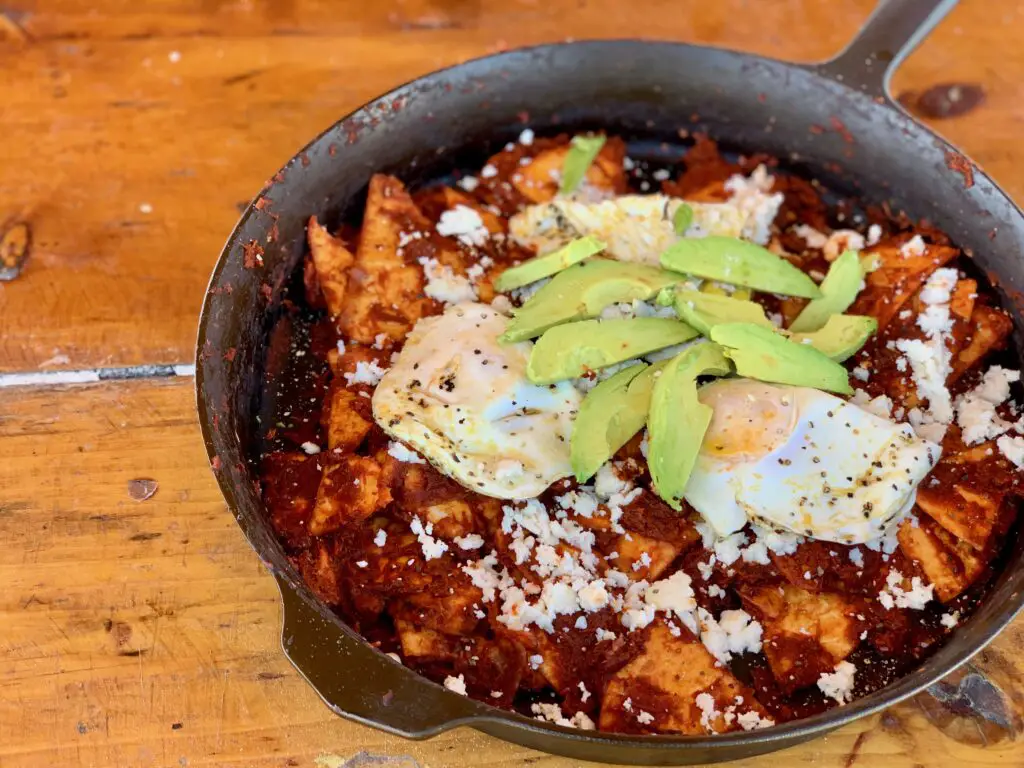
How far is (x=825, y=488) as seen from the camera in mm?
1652

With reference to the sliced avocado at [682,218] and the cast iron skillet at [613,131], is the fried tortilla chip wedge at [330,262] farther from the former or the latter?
the sliced avocado at [682,218]

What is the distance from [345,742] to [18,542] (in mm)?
817

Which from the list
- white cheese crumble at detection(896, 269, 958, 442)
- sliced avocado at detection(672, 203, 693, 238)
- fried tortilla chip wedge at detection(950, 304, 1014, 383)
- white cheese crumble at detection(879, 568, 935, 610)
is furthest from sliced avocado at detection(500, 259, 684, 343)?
white cheese crumble at detection(879, 568, 935, 610)

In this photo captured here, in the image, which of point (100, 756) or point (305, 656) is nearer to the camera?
point (305, 656)

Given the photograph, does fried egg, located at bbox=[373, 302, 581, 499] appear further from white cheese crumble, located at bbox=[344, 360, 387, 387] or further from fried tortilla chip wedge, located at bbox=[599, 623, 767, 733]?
fried tortilla chip wedge, located at bbox=[599, 623, 767, 733]

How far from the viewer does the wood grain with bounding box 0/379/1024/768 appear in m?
1.68

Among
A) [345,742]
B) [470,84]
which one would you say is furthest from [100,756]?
[470,84]

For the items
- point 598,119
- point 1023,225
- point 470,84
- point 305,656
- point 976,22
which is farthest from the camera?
point 976,22

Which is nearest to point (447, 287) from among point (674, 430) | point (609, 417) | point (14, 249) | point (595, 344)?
point (595, 344)

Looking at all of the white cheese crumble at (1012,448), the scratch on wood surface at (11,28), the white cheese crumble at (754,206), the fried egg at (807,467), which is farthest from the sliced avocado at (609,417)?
the scratch on wood surface at (11,28)

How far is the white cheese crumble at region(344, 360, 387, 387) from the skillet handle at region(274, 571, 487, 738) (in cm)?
51

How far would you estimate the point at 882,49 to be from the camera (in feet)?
6.68

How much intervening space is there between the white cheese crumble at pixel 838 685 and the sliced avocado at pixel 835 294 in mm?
699

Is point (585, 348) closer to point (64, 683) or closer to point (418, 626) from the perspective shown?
point (418, 626)
